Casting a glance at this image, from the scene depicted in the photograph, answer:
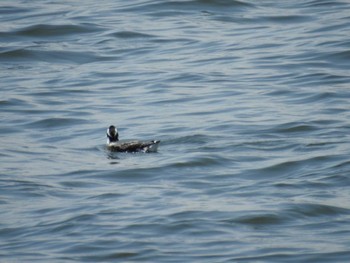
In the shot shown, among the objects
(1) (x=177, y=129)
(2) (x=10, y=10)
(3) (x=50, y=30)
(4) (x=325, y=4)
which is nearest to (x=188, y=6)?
(4) (x=325, y=4)

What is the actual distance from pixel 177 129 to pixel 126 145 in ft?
4.47

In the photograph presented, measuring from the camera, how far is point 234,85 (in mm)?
18812

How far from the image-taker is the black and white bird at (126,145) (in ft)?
47.3

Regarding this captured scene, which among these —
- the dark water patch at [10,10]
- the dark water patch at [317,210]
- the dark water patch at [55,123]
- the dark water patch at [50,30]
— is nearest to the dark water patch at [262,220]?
the dark water patch at [317,210]

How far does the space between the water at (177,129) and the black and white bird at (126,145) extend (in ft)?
0.48

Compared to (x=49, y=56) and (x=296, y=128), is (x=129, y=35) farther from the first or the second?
(x=296, y=128)

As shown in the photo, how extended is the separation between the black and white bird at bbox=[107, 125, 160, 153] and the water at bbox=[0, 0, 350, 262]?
0.14 meters

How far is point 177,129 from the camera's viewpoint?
51.8ft

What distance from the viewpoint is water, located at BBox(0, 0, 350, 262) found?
10688 mm

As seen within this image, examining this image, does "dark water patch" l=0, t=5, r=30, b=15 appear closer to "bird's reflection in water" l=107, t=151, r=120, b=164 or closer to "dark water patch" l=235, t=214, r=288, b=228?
"bird's reflection in water" l=107, t=151, r=120, b=164

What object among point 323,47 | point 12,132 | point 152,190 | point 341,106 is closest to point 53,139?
point 12,132

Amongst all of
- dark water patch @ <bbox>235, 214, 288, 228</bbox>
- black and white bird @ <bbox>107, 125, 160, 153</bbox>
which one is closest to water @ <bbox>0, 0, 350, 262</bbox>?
dark water patch @ <bbox>235, 214, 288, 228</bbox>

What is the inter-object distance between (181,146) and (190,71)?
5.24m

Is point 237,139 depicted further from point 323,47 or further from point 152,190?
point 323,47
